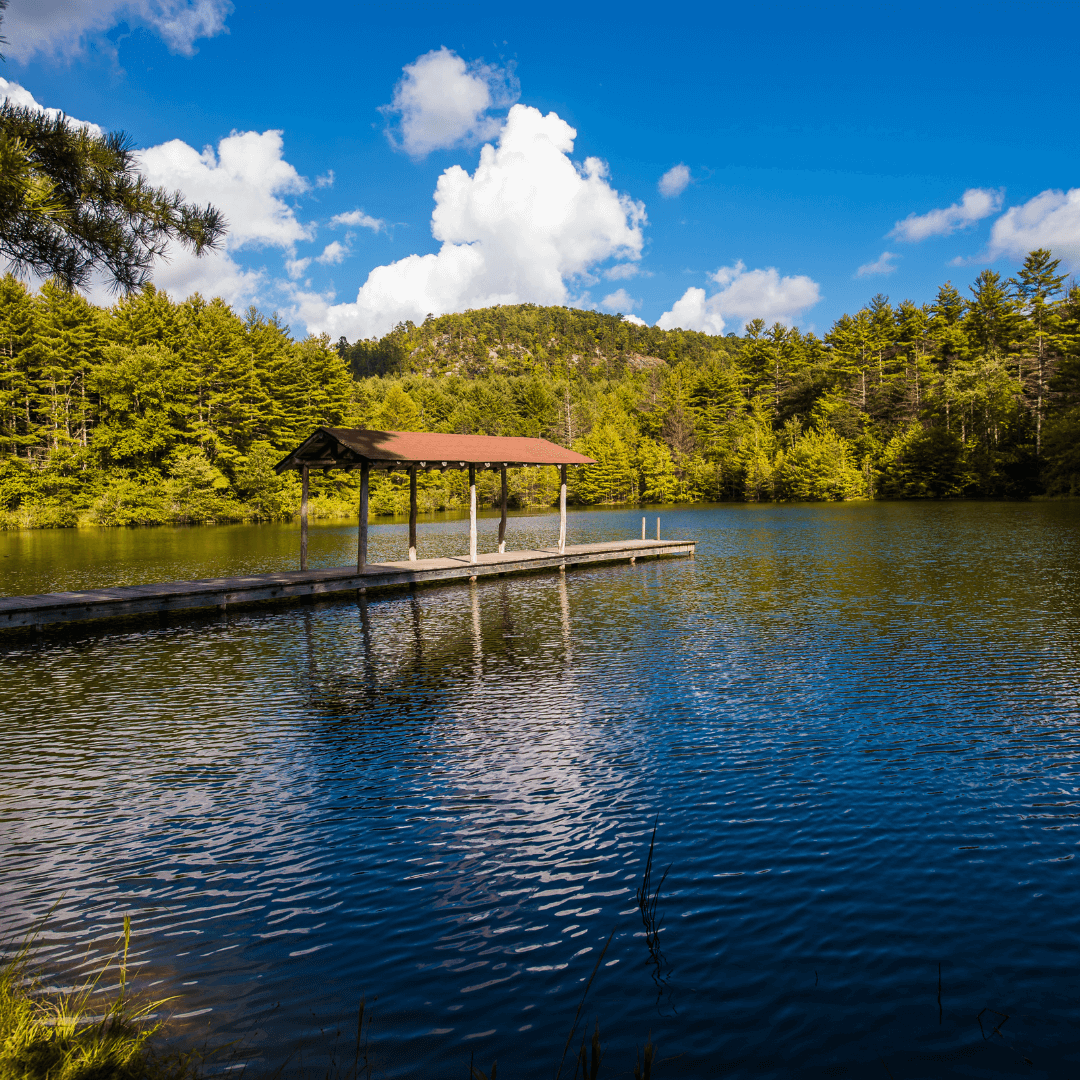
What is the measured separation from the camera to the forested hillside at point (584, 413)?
54.6m

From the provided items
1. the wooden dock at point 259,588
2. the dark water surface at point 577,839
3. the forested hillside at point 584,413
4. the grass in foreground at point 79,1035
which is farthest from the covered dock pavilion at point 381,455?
the forested hillside at point 584,413

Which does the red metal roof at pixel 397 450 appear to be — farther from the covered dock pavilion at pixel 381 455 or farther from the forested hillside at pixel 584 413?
the forested hillside at pixel 584 413

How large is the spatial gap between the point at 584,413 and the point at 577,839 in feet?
327

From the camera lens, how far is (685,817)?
757cm

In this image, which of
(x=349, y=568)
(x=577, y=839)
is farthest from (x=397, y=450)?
(x=577, y=839)

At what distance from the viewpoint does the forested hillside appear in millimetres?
54562

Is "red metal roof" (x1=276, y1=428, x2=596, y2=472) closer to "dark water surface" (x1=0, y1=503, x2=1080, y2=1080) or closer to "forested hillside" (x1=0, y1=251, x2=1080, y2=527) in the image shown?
"dark water surface" (x1=0, y1=503, x2=1080, y2=1080)

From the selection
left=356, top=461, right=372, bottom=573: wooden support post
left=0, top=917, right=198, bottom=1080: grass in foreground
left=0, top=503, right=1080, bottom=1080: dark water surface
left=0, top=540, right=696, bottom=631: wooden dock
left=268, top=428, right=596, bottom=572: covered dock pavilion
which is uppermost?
left=268, top=428, right=596, bottom=572: covered dock pavilion

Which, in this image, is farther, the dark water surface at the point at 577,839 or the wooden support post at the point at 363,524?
the wooden support post at the point at 363,524

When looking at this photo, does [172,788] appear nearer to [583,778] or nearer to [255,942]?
[255,942]

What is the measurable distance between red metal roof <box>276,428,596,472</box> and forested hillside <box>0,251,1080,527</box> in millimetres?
35301

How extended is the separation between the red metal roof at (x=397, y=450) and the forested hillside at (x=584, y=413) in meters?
35.3

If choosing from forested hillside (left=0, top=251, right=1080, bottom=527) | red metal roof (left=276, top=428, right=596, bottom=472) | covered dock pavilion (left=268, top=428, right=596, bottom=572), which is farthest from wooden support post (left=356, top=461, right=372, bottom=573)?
forested hillside (left=0, top=251, right=1080, bottom=527)

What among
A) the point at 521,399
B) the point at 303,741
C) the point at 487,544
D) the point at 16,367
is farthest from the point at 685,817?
the point at 521,399
